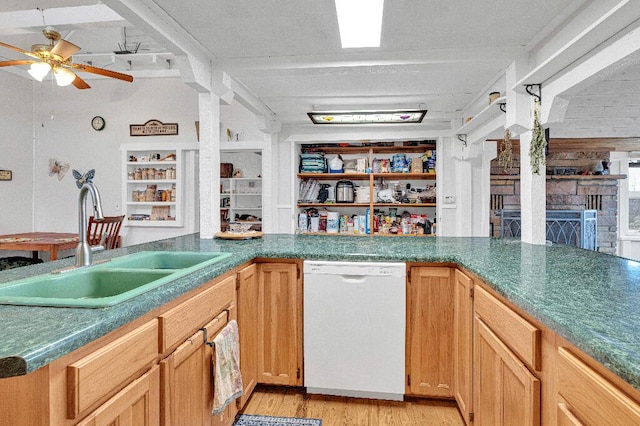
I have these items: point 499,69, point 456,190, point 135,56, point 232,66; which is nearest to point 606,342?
point 499,69

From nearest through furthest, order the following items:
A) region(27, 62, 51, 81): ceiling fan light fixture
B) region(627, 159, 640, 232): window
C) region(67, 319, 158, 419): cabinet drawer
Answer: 1. region(67, 319, 158, 419): cabinet drawer
2. region(27, 62, 51, 81): ceiling fan light fixture
3. region(627, 159, 640, 232): window

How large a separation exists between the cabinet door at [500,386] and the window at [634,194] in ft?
19.9

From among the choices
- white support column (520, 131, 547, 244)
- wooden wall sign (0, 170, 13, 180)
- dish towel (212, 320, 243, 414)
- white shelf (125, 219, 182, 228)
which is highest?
wooden wall sign (0, 170, 13, 180)

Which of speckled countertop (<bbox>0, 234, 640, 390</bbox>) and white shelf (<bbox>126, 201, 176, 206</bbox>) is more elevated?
white shelf (<bbox>126, 201, 176, 206</bbox>)

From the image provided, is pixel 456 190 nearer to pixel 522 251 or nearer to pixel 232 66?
pixel 522 251

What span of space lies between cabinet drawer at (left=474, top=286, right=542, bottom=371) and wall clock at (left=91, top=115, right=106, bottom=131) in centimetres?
557

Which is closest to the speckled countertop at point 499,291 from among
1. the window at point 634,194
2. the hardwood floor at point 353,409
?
the hardwood floor at point 353,409

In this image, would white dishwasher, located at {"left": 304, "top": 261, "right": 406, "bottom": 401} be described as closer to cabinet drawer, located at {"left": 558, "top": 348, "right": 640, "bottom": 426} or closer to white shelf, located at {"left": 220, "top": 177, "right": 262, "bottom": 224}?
cabinet drawer, located at {"left": 558, "top": 348, "right": 640, "bottom": 426}

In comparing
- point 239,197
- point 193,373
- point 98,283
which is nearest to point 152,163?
point 239,197

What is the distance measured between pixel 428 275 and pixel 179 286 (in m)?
1.34

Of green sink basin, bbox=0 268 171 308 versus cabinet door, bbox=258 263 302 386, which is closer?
green sink basin, bbox=0 268 171 308

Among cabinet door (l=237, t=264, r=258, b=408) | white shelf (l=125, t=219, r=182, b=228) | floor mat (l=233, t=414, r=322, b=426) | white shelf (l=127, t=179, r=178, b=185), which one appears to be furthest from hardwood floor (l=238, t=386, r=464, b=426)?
white shelf (l=127, t=179, r=178, b=185)

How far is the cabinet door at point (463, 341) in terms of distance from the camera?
1.76 m

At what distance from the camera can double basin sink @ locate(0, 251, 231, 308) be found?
103 centimetres
